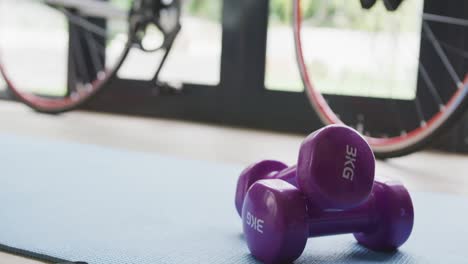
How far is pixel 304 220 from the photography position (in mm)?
872

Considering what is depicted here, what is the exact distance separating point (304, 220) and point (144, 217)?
14.0 inches

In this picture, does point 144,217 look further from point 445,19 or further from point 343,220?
point 445,19

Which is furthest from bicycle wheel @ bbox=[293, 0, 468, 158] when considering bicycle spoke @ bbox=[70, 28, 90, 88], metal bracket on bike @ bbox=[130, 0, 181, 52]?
bicycle spoke @ bbox=[70, 28, 90, 88]

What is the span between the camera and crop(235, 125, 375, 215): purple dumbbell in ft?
2.81

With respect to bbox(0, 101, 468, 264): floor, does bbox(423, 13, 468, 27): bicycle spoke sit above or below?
above

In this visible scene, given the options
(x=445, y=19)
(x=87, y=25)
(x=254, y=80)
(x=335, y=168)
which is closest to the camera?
(x=335, y=168)

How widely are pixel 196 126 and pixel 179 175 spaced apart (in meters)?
0.98

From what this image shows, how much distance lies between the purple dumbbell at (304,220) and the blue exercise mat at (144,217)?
39 mm

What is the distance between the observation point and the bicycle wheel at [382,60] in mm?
1996

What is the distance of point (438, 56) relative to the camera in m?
2.10

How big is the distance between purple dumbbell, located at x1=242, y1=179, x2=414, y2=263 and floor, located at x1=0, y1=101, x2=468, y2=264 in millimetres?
547

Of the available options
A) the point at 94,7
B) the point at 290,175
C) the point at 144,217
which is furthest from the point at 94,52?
the point at 290,175

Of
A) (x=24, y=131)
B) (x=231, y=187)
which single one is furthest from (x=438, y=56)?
(x=24, y=131)

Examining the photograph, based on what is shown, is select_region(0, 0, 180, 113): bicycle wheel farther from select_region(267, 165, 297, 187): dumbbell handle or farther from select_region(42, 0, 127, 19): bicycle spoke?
select_region(267, 165, 297, 187): dumbbell handle
